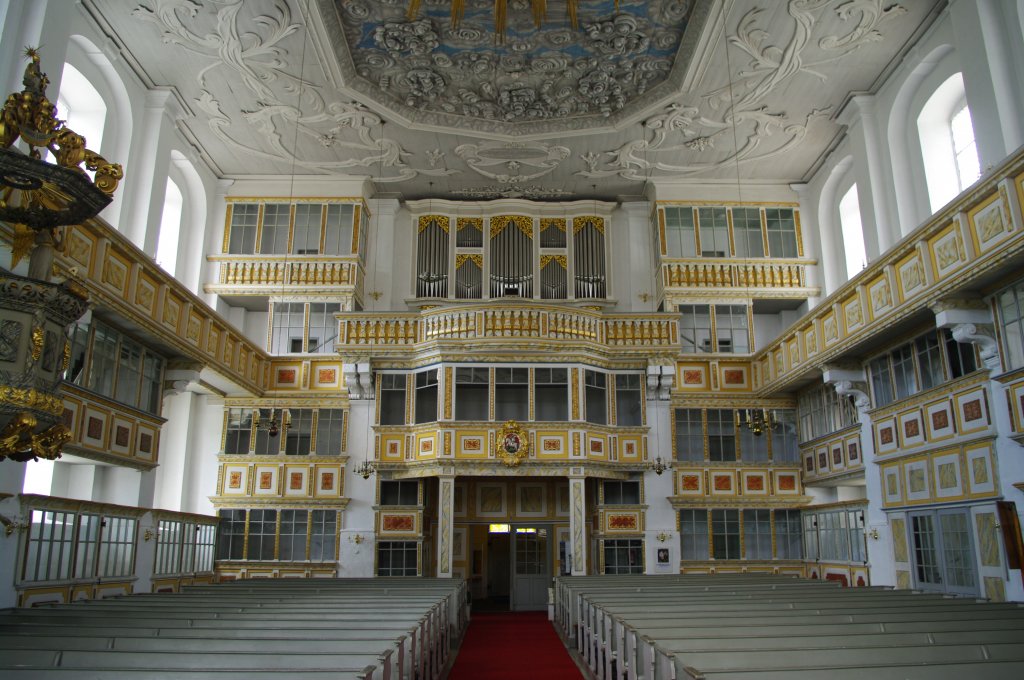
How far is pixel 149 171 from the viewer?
19.1m

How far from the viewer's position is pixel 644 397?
73.4ft

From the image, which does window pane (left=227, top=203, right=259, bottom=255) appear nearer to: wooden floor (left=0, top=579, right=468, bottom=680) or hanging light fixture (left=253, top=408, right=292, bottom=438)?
hanging light fixture (left=253, top=408, right=292, bottom=438)

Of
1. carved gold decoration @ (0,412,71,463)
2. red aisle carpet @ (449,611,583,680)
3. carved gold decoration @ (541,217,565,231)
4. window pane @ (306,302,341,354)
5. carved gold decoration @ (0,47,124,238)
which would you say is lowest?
red aisle carpet @ (449,611,583,680)

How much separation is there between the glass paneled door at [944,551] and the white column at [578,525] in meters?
7.74

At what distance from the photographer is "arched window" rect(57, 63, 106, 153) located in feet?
56.5

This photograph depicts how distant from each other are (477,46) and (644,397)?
34.9ft

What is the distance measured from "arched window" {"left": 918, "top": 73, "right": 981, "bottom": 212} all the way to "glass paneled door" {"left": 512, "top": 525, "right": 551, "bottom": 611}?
13.5 metres

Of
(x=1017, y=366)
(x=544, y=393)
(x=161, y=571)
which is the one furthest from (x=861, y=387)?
(x=161, y=571)

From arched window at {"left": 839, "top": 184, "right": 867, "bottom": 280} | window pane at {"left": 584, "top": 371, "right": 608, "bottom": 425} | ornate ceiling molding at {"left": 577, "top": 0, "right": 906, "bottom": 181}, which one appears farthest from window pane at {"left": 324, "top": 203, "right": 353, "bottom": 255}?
arched window at {"left": 839, "top": 184, "right": 867, "bottom": 280}

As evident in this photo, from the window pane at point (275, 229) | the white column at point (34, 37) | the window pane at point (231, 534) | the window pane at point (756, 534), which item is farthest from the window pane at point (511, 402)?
the white column at point (34, 37)

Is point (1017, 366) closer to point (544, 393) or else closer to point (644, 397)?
point (644, 397)

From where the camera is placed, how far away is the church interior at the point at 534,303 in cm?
1385

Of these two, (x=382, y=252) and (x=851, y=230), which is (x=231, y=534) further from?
(x=851, y=230)

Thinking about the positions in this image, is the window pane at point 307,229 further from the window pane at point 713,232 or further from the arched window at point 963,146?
the arched window at point 963,146
